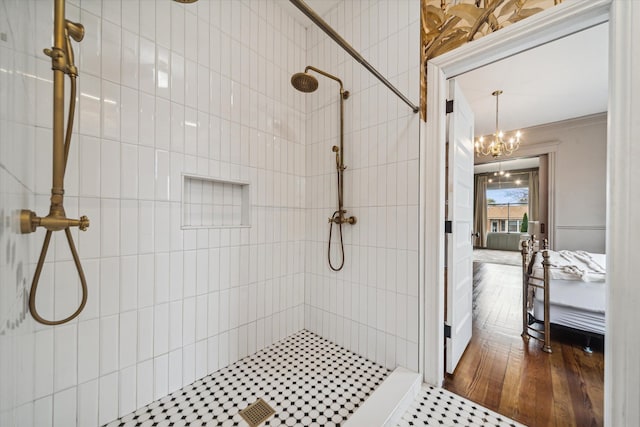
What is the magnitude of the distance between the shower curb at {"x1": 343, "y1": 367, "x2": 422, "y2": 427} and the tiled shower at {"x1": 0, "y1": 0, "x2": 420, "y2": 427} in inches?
4.8

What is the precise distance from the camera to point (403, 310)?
1583mm

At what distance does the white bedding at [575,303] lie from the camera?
1.98 m

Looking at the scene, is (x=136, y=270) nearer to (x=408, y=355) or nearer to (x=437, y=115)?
(x=408, y=355)

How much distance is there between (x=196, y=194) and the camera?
1.62 m

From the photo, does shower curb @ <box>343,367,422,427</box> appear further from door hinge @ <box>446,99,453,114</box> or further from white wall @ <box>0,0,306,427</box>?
door hinge @ <box>446,99,453,114</box>

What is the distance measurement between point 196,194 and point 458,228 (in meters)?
1.83

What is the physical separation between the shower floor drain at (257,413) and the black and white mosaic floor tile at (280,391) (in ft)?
0.08

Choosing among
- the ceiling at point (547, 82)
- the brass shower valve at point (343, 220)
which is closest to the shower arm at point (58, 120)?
the brass shower valve at point (343, 220)

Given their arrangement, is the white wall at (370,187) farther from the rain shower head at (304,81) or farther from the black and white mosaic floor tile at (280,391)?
the rain shower head at (304,81)

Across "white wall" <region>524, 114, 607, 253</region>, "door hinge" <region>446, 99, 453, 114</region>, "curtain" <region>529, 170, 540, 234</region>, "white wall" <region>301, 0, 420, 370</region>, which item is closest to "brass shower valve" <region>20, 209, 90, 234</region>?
"white wall" <region>301, 0, 420, 370</region>

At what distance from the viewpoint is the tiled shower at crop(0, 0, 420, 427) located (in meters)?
1.02

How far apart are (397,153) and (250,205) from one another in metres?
1.12

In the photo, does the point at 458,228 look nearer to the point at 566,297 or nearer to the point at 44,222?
the point at 566,297

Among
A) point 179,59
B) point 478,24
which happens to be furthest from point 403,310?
point 179,59
